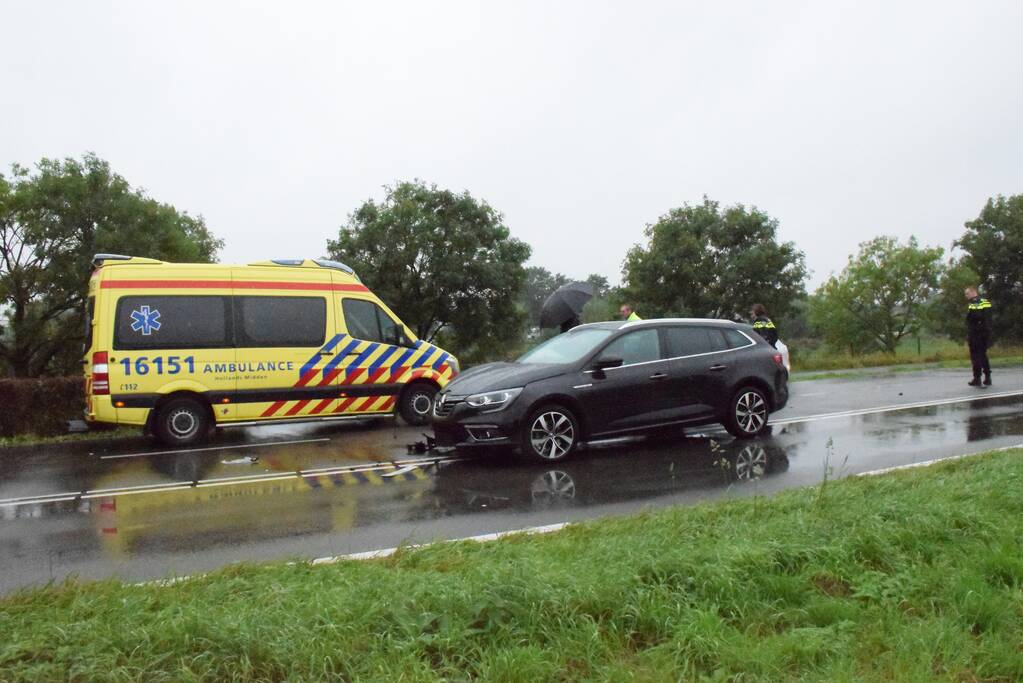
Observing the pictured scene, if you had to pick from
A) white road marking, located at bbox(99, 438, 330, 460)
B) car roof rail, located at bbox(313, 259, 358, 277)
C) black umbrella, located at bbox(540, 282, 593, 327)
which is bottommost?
white road marking, located at bbox(99, 438, 330, 460)

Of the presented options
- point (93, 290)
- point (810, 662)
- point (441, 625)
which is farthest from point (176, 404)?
point (810, 662)

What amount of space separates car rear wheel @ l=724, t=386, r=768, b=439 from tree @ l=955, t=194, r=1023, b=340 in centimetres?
3045

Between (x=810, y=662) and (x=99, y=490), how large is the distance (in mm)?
7203

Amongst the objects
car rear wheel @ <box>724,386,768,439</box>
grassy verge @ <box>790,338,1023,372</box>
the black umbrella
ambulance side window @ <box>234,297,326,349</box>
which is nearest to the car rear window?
ambulance side window @ <box>234,297,326,349</box>

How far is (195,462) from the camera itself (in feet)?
33.5

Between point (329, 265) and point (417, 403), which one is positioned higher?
point (329, 265)

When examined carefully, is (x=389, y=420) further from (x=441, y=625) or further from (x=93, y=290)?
(x=441, y=625)

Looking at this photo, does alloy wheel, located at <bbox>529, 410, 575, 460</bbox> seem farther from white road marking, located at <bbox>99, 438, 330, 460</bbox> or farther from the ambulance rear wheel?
the ambulance rear wheel

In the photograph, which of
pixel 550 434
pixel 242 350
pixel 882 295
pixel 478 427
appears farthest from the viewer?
pixel 882 295

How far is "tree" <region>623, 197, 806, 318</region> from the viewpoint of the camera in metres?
31.8

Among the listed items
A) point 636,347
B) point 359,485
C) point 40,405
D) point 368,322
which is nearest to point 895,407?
point 636,347

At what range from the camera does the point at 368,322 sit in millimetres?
13305

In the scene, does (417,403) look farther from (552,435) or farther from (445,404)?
(552,435)

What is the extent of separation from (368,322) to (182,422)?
3127 millimetres
